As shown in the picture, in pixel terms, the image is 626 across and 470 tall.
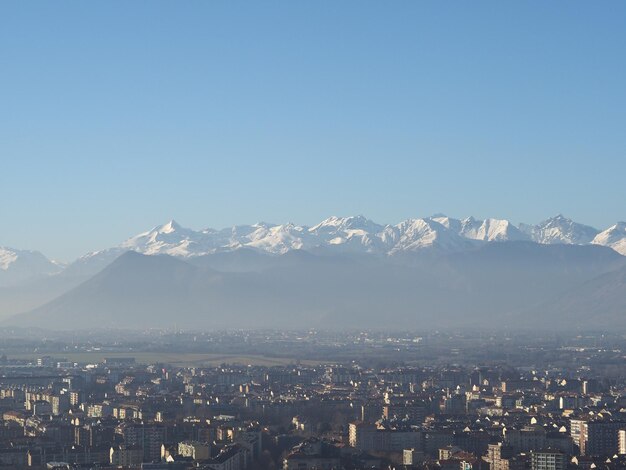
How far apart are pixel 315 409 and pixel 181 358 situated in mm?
46496

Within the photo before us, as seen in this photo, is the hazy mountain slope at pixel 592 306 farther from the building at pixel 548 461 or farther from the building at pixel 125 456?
the building at pixel 548 461

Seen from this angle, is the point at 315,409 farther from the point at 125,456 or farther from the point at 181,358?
the point at 181,358

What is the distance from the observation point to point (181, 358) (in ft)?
347

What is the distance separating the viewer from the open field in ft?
325

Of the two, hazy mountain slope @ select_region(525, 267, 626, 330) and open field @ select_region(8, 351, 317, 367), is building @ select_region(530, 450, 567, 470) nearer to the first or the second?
open field @ select_region(8, 351, 317, 367)

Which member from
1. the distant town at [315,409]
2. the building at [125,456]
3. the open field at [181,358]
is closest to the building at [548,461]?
the distant town at [315,409]

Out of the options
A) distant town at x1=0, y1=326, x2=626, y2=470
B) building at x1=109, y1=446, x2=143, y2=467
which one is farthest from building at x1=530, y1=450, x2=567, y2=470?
building at x1=109, y1=446, x2=143, y2=467

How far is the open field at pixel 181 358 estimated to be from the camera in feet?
325

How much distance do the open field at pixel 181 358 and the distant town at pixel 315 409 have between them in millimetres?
130

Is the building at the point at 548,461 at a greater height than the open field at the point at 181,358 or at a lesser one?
lesser

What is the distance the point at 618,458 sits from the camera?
42.2m

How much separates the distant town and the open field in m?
0.13

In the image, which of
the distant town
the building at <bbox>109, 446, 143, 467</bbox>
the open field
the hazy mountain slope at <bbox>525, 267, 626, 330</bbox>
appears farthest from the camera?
the hazy mountain slope at <bbox>525, 267, 626, 330</bbox>

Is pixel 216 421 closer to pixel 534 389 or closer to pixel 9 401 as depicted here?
pixel 9 401
